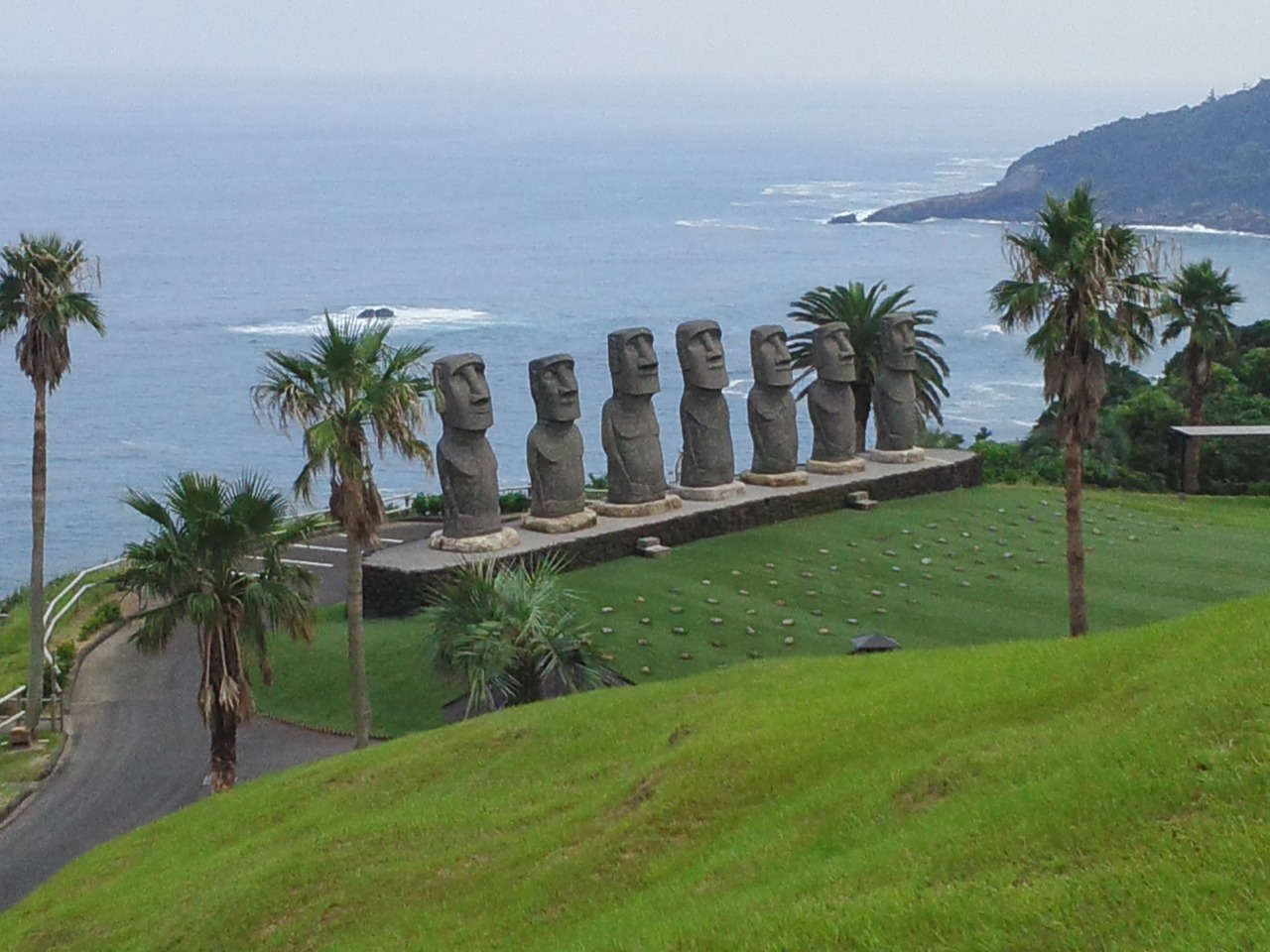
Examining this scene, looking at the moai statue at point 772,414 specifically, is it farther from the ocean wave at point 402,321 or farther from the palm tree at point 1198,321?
the ocean wave at point 402,321

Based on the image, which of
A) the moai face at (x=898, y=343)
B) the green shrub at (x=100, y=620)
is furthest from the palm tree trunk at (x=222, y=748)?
the moai face at (x=898, y=343)

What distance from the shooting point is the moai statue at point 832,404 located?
38.8m

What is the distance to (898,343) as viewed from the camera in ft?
133

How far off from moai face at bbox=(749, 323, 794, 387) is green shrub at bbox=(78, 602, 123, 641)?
45.8ft

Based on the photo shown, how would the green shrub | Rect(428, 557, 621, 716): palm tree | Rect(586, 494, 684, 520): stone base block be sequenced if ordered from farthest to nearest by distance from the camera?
1. Rect(586, 494, 684, 520): stone base block
2. the green shrub
3. Rect(428, 557, 621, 716): palm tree


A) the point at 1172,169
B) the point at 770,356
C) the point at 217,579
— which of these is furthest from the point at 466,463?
the point at 1172,169

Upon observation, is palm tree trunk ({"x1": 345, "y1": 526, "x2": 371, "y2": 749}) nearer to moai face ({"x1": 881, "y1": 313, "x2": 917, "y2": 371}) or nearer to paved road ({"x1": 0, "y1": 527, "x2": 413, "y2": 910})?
paved road ({"x1": 0, "y1": 527, "x2": 413, "y2": 910})

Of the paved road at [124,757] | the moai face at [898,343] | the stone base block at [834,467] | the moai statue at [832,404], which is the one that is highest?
the moai face at [898,343]

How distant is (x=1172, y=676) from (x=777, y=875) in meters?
3.91

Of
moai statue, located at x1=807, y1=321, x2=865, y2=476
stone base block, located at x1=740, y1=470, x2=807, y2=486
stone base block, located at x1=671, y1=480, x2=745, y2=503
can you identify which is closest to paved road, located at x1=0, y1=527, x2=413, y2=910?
stone base block, located at x1=671, y1=480, x2=745, y2=503

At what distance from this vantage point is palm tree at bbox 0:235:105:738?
29250 millimetres

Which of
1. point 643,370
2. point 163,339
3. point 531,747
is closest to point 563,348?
point 163,339

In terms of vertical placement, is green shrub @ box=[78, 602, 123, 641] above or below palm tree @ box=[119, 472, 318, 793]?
below

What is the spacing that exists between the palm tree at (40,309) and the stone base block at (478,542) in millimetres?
7075
